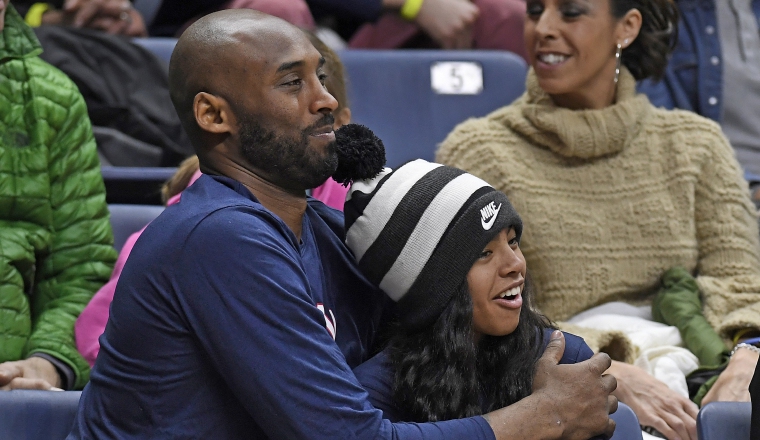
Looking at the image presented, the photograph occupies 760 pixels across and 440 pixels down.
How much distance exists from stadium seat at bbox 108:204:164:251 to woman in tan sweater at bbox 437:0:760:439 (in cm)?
70

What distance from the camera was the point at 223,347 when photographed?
1.41m

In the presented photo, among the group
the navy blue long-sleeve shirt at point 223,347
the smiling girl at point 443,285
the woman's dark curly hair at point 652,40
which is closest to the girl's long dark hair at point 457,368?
the smiling girl at point 443,285

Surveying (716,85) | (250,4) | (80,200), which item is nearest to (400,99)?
(250,4)

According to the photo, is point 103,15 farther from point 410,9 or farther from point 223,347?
point 223,347

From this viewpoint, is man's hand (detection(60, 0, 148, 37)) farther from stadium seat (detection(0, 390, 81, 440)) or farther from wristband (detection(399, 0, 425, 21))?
stadium seat (detection(0, 390, 81, 440))

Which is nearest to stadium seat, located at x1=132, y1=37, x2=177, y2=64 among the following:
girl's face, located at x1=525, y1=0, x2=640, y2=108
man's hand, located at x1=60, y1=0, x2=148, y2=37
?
man's hand, located at x1=60, y1=0, x2=148, y2=37

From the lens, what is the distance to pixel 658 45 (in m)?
2.82

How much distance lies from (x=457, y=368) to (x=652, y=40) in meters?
1.49

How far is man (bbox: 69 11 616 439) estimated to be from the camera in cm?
141

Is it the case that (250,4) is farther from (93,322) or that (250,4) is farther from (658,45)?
(93,322)

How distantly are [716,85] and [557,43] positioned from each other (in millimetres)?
882

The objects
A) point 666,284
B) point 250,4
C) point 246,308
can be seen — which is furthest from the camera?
point 250,4

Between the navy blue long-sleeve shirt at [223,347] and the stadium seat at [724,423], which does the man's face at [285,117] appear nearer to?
the navy blue long-sleeve shirt at [223,347]

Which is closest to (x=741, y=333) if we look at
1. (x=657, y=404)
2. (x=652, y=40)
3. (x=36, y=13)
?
(x=657, y=404)
